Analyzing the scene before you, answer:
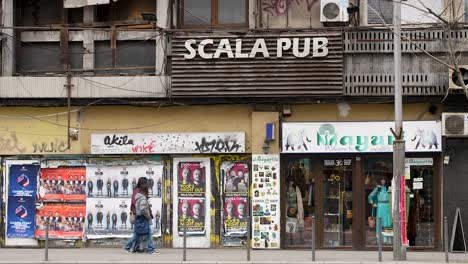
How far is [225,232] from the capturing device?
19672 mm

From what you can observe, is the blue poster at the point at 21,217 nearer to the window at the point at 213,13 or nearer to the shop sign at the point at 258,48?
the shop sign at the point at 258,48

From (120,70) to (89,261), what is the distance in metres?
5.86

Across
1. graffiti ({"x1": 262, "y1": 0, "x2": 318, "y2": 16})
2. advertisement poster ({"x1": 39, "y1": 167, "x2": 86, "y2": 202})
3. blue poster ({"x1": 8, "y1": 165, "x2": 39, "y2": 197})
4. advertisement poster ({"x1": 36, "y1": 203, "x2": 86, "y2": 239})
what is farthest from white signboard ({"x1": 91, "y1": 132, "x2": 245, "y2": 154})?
graffiti ({"x1": 262, "y1": 0, "x2": 318, "y2": 16})

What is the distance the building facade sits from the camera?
18875 millimetres

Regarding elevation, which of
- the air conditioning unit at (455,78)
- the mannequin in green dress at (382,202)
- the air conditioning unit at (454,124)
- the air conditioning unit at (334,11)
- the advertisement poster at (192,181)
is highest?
the air conditioning unit at (334,11)

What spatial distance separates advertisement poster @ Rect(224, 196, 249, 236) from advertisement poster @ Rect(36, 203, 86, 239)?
400 centimetres

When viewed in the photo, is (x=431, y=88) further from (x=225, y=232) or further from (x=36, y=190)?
(x=36, y=190)

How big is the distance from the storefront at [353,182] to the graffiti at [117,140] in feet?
13.9

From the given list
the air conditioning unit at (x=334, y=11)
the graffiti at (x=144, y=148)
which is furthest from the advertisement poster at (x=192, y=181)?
the air conditioning unit at (x=334, y=11)

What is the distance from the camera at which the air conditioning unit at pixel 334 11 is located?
18.8m

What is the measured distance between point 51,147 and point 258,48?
6.38m

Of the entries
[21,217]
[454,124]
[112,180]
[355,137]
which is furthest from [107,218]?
[454,124]

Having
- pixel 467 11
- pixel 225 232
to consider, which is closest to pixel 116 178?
pixel 225 232

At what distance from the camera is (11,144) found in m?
20.2
